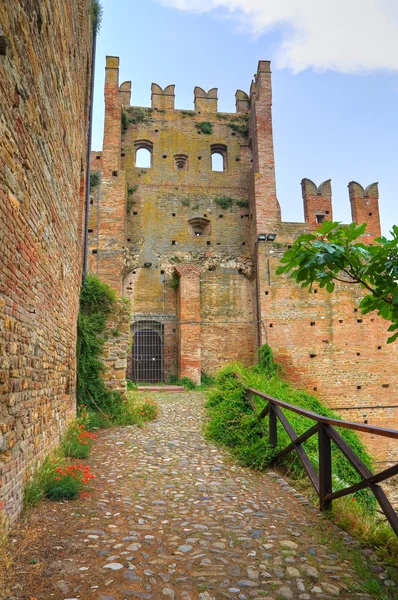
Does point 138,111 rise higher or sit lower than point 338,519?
higher

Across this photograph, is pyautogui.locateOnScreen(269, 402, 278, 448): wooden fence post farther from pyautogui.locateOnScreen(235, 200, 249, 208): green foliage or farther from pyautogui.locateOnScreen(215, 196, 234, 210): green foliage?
pyautogui.locateOnScreen(235, 200, 249, 208): green foliage

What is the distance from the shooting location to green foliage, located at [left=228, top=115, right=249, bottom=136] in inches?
835

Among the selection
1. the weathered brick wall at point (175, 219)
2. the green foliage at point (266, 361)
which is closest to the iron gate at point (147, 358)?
the weathered brick wall at point (175, 219)

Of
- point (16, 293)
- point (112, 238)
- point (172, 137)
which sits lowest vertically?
Result: point (16, 293)

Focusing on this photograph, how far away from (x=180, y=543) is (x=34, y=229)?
3.42 meters

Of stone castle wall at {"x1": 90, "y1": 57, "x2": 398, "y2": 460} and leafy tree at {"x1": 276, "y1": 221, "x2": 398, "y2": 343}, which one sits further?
stone castle wall at {"x1": 90, "y1": 57, "x2": 398, "y2": 460}

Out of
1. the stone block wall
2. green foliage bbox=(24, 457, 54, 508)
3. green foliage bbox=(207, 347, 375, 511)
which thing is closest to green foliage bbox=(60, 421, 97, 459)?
green foliage bbox=(24, 457, 54, 508)

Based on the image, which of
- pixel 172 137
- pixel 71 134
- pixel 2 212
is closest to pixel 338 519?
pixel 2 212

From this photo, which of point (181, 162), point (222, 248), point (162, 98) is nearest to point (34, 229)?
point (222, 248)

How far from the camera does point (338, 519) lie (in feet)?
13.8

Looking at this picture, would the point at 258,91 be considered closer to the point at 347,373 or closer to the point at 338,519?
the point at 347,373

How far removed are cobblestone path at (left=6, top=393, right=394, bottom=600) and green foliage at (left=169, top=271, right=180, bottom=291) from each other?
41.7 ft

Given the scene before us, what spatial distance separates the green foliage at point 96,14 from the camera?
10227 millimetres

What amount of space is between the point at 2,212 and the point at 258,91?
19511 millimetres
